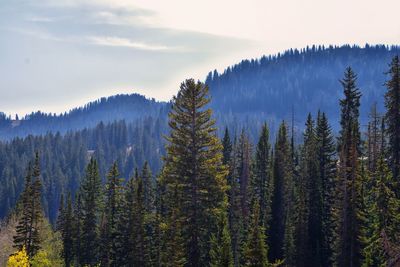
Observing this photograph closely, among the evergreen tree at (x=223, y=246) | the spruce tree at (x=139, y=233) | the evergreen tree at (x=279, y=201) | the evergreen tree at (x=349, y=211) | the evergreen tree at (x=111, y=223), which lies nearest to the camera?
the evergreen tree at (x=223, y=246)

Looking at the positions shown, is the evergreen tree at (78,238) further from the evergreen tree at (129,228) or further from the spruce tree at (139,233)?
the spruce tree at (139,233)

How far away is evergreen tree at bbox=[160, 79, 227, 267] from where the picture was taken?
3334 centimetres

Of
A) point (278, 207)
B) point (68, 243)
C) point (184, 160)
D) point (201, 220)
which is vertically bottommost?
point (68, 243)

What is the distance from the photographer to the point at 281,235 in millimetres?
57844

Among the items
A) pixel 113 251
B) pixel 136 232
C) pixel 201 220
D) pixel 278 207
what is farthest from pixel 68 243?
pixel 201 220

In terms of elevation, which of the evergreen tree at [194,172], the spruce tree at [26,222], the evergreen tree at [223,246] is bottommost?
the spruce tree at [26,222]

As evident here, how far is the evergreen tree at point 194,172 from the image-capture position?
33.3 m

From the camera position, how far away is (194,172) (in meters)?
33.6

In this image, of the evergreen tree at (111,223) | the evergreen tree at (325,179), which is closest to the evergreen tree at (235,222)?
the evergreen tree at (325,179)

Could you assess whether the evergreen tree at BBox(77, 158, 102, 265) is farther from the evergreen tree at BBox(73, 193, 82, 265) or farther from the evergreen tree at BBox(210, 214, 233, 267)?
the evergreen tree at BBox(210, 214, 233, 267)

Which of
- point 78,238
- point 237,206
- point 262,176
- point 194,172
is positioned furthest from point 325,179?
point 78,238

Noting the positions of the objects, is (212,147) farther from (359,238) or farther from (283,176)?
(283,176)

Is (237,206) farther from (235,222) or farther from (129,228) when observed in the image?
(129,228)

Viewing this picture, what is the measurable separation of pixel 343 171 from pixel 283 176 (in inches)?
812
